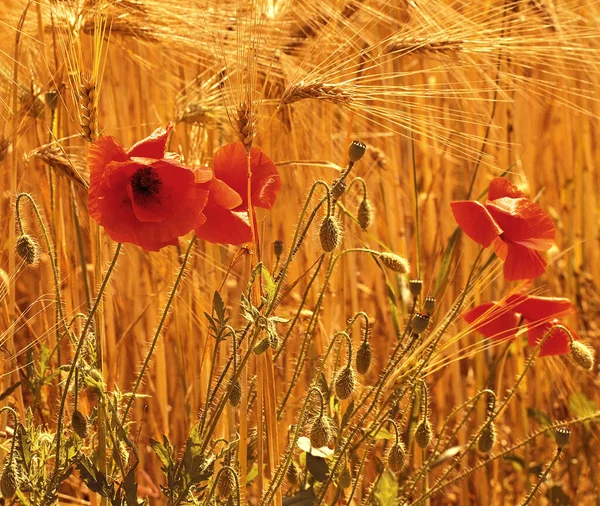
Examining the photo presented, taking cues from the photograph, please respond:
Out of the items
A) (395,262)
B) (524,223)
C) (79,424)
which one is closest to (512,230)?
(524,223)

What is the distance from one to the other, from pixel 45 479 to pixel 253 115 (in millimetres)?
463

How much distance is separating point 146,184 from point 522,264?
0.46 metres

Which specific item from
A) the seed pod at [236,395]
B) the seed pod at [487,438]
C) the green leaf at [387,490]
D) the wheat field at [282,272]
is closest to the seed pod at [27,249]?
the wheat field at [282,272]

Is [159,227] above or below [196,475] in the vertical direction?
above

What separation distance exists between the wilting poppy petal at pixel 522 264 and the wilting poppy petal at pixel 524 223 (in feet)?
0.04

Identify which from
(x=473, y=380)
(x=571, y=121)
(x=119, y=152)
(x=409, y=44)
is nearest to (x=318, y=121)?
(x=409, y=44)

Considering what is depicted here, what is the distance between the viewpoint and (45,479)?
3.74ft

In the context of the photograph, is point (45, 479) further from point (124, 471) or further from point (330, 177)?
point (330, 177)

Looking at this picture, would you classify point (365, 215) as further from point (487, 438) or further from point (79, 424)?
point (79, 424)

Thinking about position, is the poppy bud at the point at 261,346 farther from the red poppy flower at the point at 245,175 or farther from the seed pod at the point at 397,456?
the seed pod at the point at 397,456

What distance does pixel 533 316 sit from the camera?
4.90 ft

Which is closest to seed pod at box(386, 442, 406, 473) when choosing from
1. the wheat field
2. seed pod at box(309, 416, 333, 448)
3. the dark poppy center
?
the wheat field

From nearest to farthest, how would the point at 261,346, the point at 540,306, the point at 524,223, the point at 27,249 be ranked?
the point at 261,346
the point at 27,249
the point at 524,223
the point at 540,306

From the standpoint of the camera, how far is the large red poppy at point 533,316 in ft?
4.76
